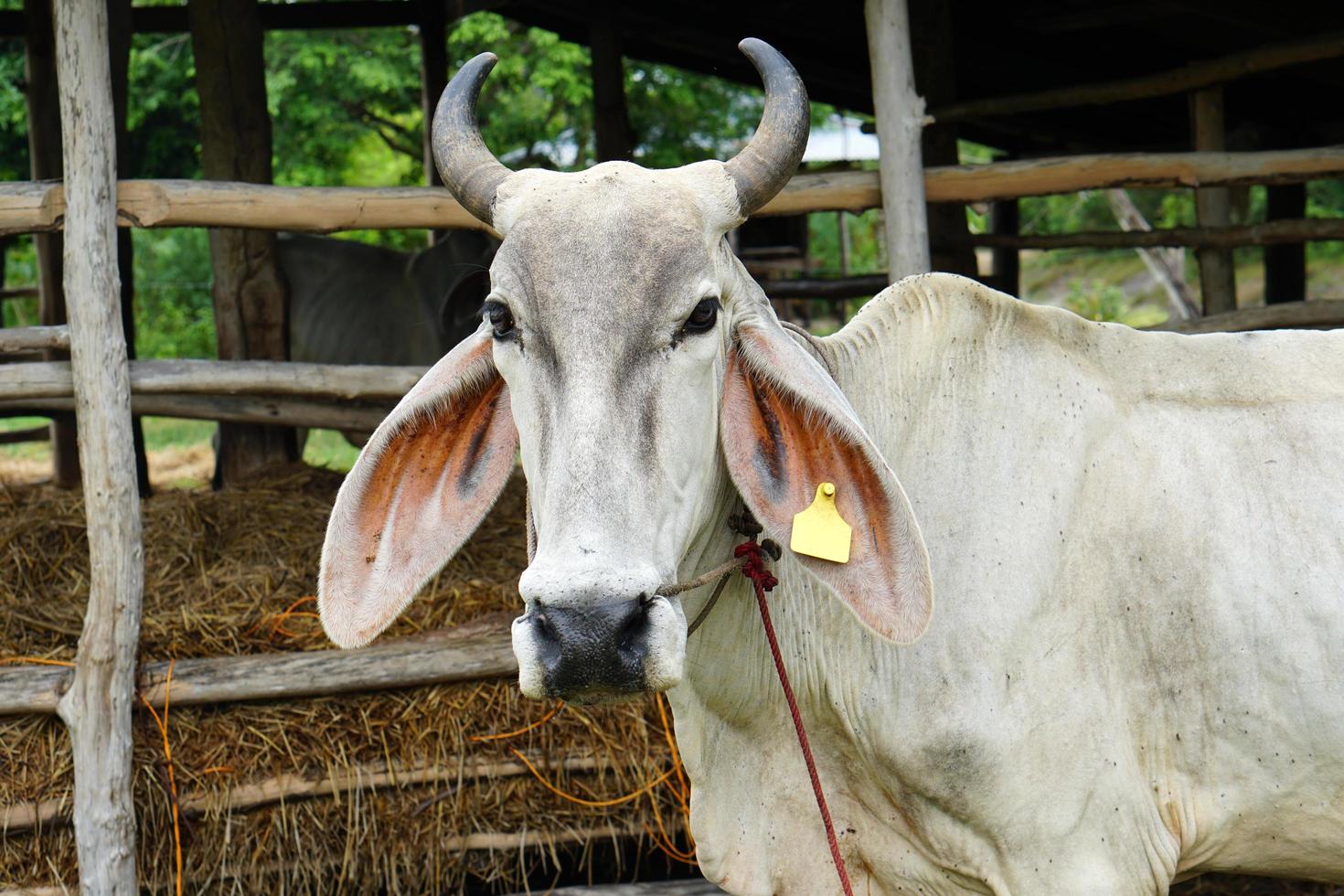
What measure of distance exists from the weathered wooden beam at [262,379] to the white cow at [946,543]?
5.96 feet

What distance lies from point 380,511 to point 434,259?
6693 mm

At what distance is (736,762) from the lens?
3029mm

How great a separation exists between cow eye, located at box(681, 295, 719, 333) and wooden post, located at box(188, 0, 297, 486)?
427 centimetres

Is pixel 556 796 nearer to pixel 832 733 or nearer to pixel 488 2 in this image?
pixel 832 733

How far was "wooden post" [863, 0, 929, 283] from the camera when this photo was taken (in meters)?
4.50

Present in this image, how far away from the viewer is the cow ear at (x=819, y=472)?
8.13 ft

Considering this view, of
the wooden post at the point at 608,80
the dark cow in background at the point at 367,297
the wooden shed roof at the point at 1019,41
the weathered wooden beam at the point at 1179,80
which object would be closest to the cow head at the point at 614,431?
the weathered wooden beam at the point at 1179,80

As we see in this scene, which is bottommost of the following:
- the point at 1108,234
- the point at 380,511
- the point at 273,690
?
the point at 273,690

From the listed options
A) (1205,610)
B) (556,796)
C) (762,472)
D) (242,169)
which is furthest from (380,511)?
(242,169)

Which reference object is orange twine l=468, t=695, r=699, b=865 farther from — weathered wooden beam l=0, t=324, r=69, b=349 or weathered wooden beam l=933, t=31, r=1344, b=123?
weathered wooden beam l=933, t=31, r=1344, b=123

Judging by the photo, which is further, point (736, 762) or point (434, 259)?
point (434, 259)

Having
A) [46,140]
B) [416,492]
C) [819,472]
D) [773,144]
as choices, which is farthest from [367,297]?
[819,472]

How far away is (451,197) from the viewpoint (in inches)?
175

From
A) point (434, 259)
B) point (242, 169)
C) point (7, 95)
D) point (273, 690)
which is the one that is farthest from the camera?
point (7, 95)
